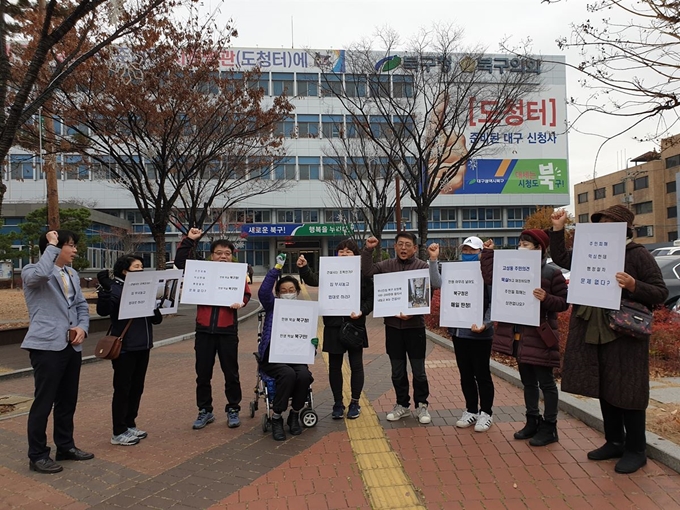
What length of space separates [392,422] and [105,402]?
3721 mm

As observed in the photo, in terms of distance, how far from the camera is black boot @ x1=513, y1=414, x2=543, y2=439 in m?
4.35

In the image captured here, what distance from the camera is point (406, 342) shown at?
16.3ft

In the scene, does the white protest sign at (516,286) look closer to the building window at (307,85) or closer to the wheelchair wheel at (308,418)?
the wheelchair wheel at (308,418)

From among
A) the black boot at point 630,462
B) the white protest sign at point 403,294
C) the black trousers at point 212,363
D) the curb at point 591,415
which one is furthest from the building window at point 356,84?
the black boot at point 630,462

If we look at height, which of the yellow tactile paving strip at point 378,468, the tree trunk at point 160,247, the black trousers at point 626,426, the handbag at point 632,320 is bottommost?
the yellow tactile paving strip at point 378,468

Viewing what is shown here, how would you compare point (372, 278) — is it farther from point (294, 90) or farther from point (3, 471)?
point (294, 90)

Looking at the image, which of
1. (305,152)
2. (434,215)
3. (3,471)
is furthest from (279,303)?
(434,215)

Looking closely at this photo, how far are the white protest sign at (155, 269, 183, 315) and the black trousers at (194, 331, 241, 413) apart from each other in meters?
0.43

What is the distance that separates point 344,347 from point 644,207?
2433 inches

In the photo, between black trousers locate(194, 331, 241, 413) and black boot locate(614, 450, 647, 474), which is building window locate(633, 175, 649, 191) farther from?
black trousers locate(194, 331, 241, 413)

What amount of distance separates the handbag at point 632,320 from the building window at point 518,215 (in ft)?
163

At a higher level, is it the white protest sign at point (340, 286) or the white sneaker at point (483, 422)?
the white protest sign at point (340, 286)

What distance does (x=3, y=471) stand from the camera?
13.1ft

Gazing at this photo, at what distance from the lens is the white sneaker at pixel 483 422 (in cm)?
457
